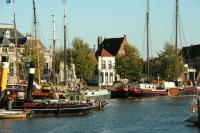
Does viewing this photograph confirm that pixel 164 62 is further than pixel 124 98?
Yes

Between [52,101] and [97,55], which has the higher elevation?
[97,55]

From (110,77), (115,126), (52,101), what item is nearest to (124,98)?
(110,77)

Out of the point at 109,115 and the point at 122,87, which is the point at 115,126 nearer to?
the point at 109,115

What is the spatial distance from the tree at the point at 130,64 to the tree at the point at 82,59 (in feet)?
30.9

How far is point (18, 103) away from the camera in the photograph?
67125 millimetres

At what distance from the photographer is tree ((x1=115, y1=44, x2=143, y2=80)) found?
130 m

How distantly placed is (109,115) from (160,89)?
4655cm

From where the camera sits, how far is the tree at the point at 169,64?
130275mm

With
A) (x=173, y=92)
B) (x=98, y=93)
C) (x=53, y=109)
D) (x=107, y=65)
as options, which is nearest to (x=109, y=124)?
(x=53, y=109)

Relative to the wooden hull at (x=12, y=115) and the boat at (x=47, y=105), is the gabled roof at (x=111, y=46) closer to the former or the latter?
the boat at (x=47, y=105)

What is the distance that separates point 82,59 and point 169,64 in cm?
2052

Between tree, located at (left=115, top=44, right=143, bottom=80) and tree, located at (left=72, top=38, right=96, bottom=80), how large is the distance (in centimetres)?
943

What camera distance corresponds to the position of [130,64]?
5143 inches

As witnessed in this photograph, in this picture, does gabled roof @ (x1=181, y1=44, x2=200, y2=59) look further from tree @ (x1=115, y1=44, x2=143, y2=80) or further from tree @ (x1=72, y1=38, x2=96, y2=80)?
tree @ (x1=72, y1=38, x2=96, y2=80)
